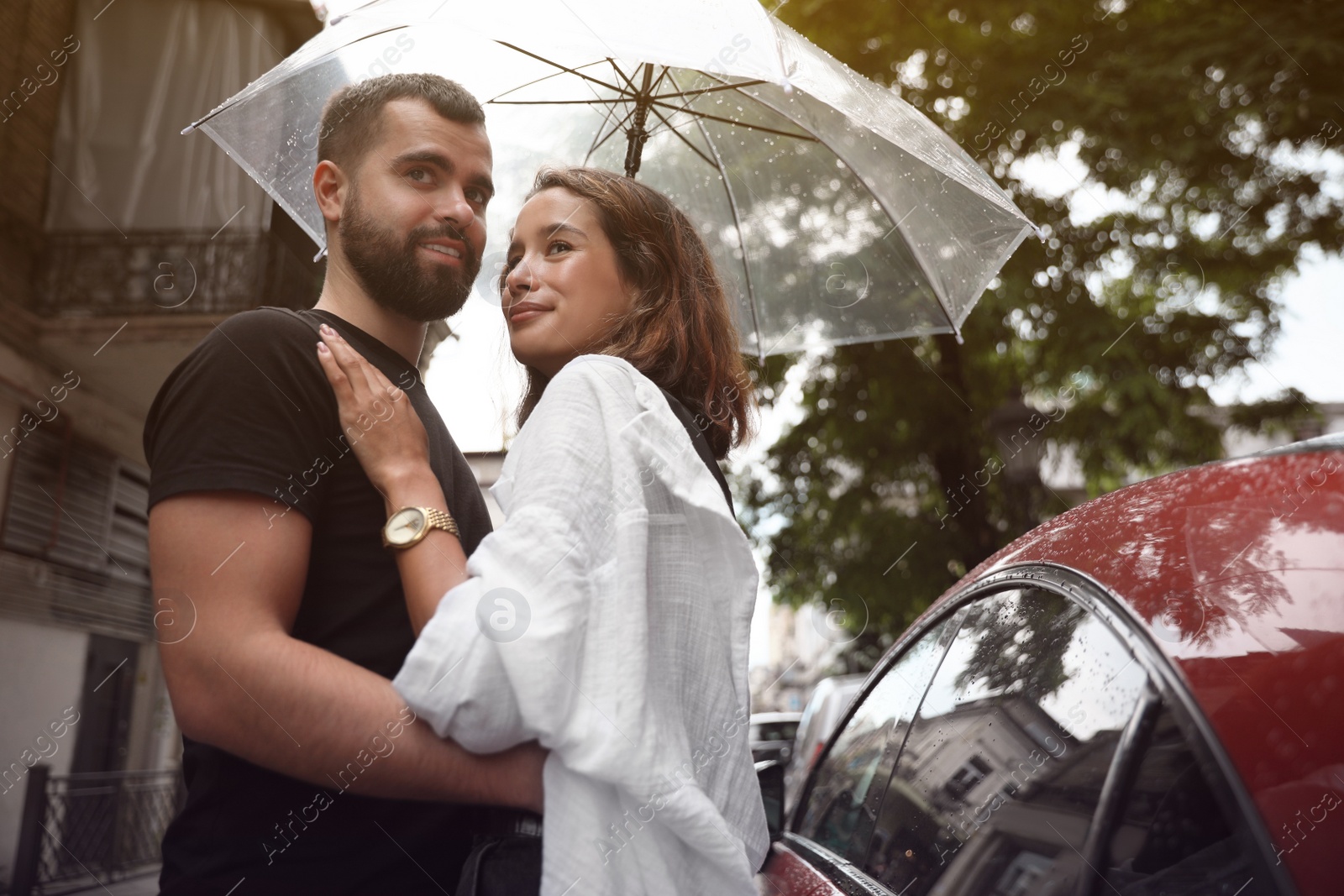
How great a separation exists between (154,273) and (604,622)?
9.05 meters

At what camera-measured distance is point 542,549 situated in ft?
4.24

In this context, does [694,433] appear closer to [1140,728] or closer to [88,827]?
[1140,728]

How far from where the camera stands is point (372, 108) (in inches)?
80.4

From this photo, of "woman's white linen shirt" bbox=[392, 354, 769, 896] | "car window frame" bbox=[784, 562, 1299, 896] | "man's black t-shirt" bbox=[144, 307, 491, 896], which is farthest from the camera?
"man's black t-shirt" bbox=[144, 307, 491, 896]

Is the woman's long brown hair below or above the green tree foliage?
below

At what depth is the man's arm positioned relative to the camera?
4.37ft

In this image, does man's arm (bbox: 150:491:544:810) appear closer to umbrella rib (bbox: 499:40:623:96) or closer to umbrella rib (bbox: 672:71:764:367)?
umbrella rib (bbox: 499:40:623:96)

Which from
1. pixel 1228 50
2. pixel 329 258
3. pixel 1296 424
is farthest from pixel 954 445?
pixel 329 258

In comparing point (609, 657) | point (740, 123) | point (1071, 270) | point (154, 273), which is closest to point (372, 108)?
point (609, 657)

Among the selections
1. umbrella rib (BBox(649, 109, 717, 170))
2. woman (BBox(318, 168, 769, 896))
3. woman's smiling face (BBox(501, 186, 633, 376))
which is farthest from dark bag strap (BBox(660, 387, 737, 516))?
umbrella rib (BBox(649, 109, 717, 170))

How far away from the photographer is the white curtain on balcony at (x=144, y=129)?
29.7 feet

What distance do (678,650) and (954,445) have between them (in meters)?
10.4

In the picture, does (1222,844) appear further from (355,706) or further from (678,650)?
(355,706)

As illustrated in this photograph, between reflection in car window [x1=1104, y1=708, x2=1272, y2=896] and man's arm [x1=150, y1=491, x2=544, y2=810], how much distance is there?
0.69 m
